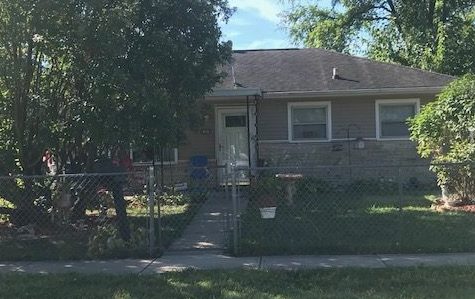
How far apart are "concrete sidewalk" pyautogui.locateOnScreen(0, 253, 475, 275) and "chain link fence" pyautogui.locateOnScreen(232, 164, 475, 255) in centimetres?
29

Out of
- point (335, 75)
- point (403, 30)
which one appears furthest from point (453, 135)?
point (403, 30)

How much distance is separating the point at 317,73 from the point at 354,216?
7.83 metres

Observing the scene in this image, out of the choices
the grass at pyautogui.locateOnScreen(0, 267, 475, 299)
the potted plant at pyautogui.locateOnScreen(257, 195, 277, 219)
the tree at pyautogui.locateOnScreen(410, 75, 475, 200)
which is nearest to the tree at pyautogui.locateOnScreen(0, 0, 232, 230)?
the potted plant at pyautogui.locateOnScreen(257, 195, 277, 219)

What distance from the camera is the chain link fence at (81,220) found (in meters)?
8.54

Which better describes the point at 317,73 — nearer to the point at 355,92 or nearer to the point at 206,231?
the point at 355,92

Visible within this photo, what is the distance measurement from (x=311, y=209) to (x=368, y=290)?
5.49 m

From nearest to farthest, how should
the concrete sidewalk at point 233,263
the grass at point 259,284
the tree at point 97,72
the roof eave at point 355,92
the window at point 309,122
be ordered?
the grass at point 259,284 < the concrete sidewalk at point 233,263 < the tree at point 97,72 < the roof eave at point 355,92 < the window at point 309,122

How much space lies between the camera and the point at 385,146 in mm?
17062

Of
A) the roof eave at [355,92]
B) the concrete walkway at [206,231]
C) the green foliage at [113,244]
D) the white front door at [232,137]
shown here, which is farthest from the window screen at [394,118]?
the green foliage at [113,244]

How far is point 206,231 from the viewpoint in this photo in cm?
1036

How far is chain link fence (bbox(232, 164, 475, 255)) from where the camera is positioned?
8.44 metres

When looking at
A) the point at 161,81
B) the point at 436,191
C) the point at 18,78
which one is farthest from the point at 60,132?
the point at 436,191

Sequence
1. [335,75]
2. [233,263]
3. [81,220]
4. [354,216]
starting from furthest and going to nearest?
[335,75] < [354,216] < [81,220] < [233,263]

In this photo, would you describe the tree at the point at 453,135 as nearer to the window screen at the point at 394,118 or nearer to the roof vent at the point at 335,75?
the window screen at the point at 394,118
